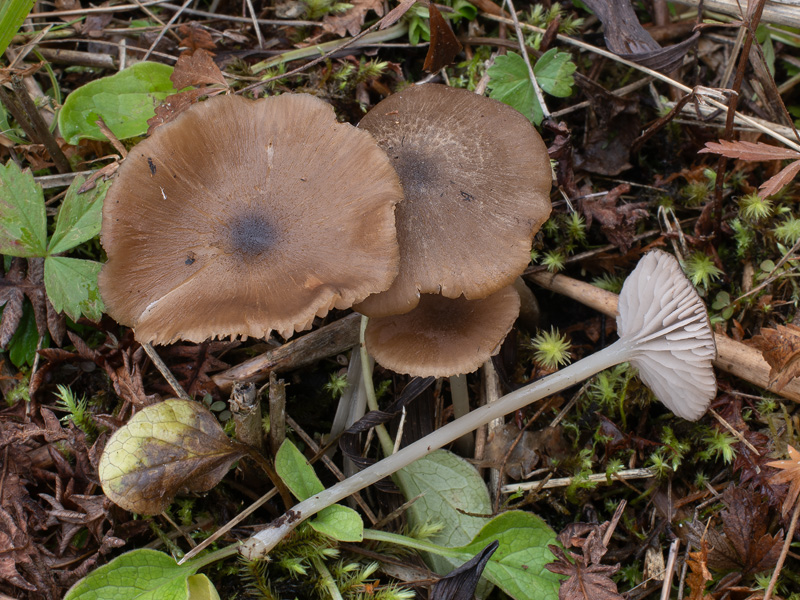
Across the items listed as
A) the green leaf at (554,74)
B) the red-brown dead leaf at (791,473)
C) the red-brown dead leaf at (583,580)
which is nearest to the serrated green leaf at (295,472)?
the red-brown dead leaf at (583,580)

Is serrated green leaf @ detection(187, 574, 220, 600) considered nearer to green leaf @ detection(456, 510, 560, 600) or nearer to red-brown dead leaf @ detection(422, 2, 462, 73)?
green leaf @ detection(456, 510, 560, 600)

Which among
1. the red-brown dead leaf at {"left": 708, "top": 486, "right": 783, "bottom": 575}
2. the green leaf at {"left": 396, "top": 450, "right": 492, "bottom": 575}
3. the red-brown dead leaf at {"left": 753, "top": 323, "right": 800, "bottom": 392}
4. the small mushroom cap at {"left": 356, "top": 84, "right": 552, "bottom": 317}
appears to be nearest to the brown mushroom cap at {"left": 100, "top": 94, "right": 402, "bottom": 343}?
the small mushroom cap at {"left": 356, "top": 84, "right": 552, "bottom": 317}

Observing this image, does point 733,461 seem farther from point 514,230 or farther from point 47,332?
point 47,332

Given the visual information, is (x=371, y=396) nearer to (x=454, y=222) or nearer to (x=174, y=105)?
(x=454, y=222)

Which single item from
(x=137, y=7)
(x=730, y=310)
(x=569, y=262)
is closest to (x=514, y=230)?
(x=569, y=262)

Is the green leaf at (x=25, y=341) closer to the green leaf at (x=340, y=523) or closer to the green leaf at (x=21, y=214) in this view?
the green leaf at (x=21, y=214)

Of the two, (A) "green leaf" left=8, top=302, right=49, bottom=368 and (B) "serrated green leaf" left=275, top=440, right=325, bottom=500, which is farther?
(A) "green leaf" left=8, top=302, right=49, bottom=368

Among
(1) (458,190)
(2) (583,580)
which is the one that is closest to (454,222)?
(1) (458,190)
